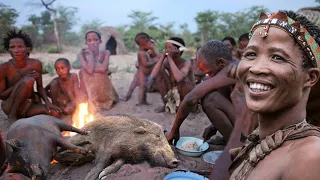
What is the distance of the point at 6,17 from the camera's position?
1398 centimetres

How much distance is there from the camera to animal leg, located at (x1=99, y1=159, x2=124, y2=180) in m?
2.57

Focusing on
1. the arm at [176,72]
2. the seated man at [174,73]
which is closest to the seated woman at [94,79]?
the seated man at [174,73]

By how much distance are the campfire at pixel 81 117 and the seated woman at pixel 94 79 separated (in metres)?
0.70

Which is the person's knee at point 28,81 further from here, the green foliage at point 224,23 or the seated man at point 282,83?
the green foliage at point 224,23

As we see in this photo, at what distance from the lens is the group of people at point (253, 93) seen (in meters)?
1.07

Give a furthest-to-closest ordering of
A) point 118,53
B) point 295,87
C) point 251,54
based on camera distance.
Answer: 1. point 118,53
2. point 251,54
3. point 295,87

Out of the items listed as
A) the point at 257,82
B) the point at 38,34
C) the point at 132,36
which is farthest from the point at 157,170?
the point at 38,34

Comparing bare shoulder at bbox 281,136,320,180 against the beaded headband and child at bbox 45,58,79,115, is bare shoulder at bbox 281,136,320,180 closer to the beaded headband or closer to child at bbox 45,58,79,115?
the beaded headband

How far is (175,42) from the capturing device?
507 centimetres

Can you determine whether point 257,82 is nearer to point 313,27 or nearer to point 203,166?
point 313,27

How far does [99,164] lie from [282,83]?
223 cm

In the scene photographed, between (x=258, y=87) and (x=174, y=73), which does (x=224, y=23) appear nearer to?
(x=174, y=73)

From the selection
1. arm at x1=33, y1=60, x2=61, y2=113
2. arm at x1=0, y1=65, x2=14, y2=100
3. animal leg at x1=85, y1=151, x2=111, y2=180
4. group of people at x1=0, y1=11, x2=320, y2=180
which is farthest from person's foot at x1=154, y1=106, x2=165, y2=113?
arm at x1=0, y1=65, x2=14, y2=100

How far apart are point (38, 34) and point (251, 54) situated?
1845cm
